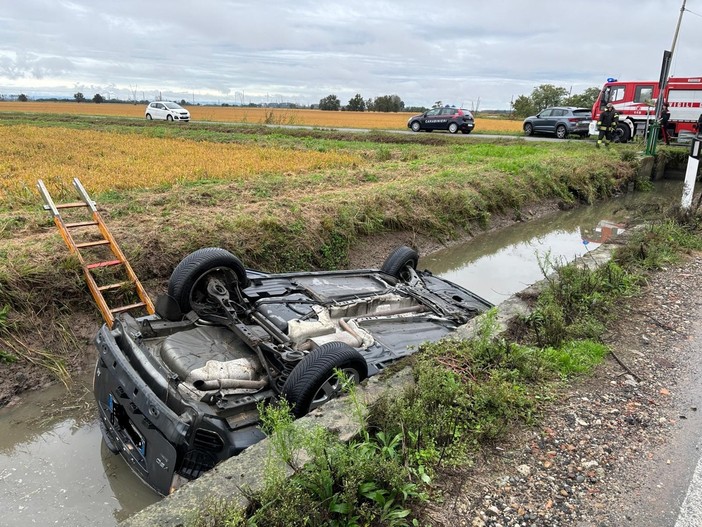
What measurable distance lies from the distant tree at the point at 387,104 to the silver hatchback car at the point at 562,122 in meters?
44.8

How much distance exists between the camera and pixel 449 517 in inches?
103

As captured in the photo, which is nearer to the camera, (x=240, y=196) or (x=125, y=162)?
(x=240, y=196)

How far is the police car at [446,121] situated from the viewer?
89.4 feet

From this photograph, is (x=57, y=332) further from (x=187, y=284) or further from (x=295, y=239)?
(x=295, y=239)

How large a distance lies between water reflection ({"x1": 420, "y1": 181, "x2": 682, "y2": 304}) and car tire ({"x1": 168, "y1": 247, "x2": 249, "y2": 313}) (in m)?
4.02

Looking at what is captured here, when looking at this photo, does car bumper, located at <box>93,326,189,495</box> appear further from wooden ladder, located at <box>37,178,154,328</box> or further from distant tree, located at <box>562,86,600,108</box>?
distant tree, located at <box>562,86,600,108</box>

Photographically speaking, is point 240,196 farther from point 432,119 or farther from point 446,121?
point 432,119

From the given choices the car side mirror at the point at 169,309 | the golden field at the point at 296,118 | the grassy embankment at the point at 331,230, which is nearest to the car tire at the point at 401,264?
the grassy embankment at the point at 331,230

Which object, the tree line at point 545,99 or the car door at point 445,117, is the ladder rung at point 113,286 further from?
the tree line at point 545,99

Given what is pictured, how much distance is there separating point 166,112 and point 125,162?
69.2 feet

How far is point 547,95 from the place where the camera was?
61875 millimetres

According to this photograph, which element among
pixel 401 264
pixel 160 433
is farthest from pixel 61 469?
A: pixel 401 264

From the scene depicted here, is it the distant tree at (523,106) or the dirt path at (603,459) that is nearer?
the dirt path at (603,459)

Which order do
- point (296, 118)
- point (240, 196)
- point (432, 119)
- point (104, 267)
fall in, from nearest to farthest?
point (104, 267) → point (240, 196) → point (432, 119) → point (296, 118)
